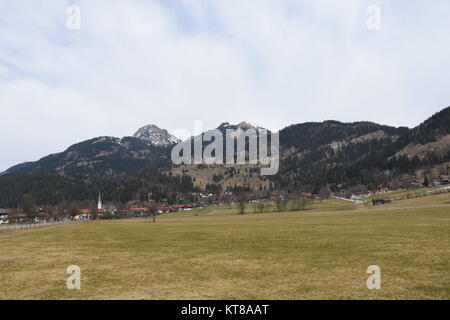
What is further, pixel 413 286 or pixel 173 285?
pixel 173 285

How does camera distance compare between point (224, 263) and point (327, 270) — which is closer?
point (327, 270)

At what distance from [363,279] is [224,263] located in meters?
10.9

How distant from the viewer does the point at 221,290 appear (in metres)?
17.8

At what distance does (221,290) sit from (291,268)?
7.11m

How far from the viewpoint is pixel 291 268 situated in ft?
74.6
